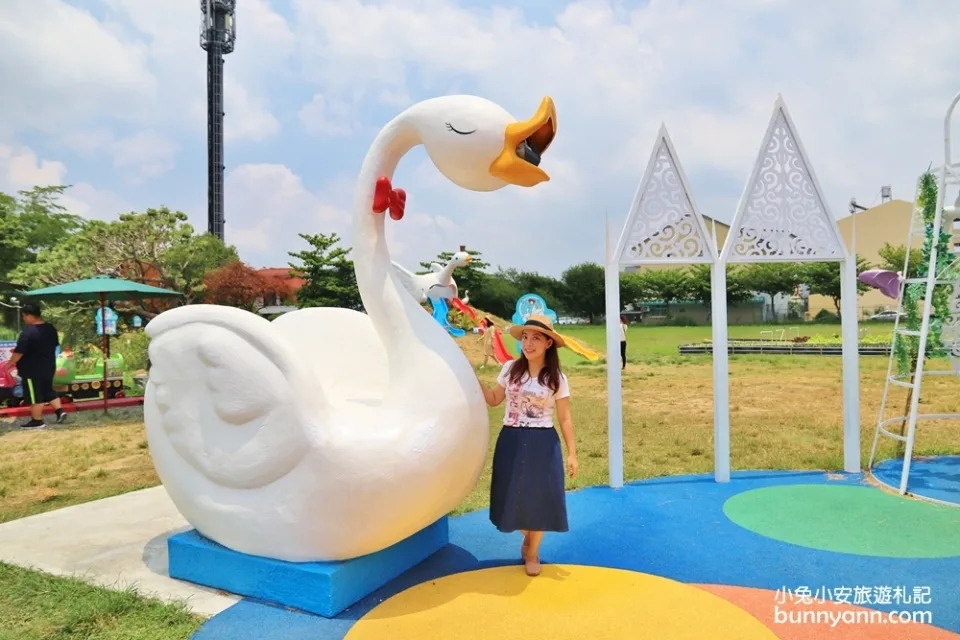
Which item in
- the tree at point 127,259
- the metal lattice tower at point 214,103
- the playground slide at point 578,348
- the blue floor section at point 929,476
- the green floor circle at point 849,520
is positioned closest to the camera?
the playground slide at point 578,348

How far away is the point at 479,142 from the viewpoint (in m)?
2.90

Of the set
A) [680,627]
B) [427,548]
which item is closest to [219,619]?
[427,548]

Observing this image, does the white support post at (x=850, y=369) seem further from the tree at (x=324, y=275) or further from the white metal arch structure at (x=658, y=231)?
the tree at (x=324, y=275)

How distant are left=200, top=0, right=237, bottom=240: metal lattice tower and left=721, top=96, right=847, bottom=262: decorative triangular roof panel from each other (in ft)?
114

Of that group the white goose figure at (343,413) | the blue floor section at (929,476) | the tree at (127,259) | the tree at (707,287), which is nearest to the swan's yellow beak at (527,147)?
the white goose figure at (343,413)

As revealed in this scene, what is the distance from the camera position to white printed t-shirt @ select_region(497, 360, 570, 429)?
9.70 ft

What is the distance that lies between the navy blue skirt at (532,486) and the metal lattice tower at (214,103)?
1412 inches

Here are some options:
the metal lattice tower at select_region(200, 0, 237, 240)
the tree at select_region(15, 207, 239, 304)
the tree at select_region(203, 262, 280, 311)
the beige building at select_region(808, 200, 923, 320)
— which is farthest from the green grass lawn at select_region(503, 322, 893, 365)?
the metal lattice tower at select_region(200, 0, 237, 240)

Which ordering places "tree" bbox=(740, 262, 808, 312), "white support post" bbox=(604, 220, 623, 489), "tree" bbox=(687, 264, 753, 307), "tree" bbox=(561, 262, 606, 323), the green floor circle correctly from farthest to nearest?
"tree" bbox=(561, 262, 606, 323), "tree" bbox=(740, 262, 808, 312), "tree" bbox=(687, 264, 753, 307), "white support post" bbox=(604, 220, 623, 489), the green floor circle

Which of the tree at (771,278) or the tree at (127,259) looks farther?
the tree at (771,278)

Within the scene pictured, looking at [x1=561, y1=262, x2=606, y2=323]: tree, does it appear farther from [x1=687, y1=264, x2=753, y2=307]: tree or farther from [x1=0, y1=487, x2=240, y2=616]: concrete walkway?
[x1=0, y1=487, x2=240, y2=616]: concrete walkway

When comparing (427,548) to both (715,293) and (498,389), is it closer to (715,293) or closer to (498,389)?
(498,389)

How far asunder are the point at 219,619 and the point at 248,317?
1.26m

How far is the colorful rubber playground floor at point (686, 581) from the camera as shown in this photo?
2504 millimetres
